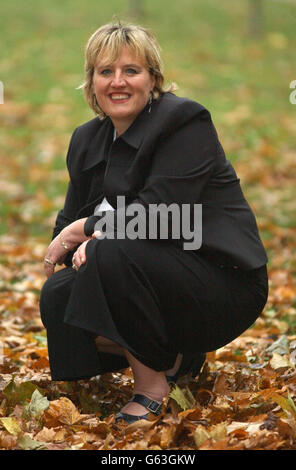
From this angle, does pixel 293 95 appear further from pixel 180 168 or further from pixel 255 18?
pixel 180 168

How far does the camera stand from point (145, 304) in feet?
9.42

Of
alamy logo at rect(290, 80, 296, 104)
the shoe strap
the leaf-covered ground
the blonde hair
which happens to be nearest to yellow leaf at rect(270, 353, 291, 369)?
the leaf-covered ground

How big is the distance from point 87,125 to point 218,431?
5.39ft

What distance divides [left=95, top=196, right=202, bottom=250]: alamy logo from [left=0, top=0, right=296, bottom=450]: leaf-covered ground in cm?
64

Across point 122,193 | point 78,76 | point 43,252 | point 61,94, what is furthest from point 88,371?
point 78,76

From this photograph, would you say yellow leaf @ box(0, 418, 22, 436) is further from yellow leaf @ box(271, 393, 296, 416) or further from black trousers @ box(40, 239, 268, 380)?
yellow leaf @ box(271, 393, 296, 416)

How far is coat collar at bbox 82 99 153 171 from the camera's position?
3.13 metres

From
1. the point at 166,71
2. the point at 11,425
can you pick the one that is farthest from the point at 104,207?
the point at 166,71

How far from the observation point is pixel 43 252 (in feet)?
22.9

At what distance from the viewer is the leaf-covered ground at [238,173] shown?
2791 millimetres

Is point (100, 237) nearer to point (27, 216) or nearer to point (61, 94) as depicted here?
point (27, 216)

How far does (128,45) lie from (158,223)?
799 millimetres

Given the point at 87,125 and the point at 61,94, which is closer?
the point at 87,125

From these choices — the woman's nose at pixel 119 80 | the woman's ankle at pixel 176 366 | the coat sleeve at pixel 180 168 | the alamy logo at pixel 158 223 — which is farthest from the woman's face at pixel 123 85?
the woman's ankle at pixel 176 366
